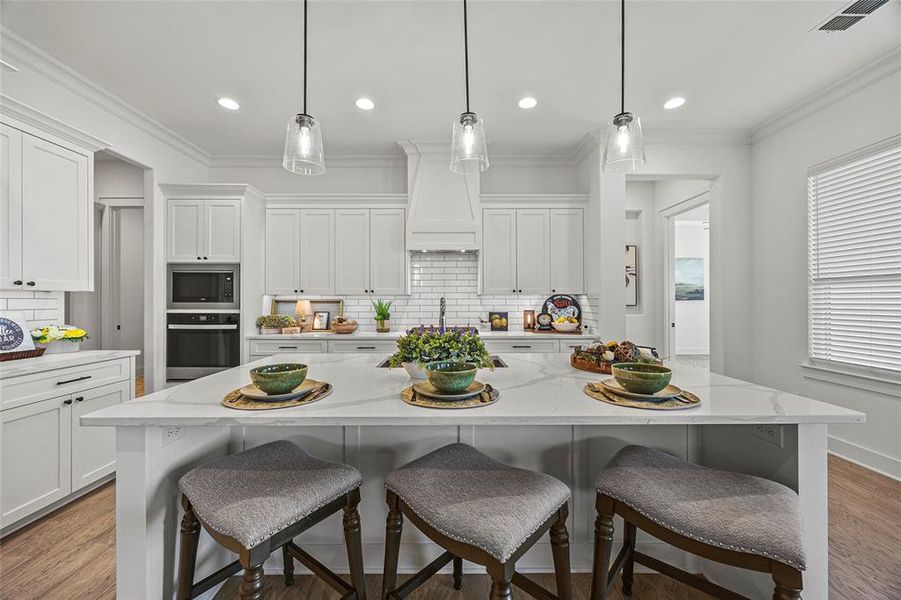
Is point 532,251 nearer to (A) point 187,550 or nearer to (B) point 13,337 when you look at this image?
(A) point 187,550

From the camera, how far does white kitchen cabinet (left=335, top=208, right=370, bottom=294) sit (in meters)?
4.16

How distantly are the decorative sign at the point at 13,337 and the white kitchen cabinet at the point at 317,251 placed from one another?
208cm

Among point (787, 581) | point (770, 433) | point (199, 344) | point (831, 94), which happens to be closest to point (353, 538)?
point (787, 581)

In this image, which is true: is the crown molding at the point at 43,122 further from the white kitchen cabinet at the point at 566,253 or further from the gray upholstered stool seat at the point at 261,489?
the white kitchen cabinet at the point at 566,253

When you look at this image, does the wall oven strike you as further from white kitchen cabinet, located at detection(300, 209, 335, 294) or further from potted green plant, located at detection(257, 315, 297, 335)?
white kitchen cabinet, located at detection(300, 209, 335, 294)

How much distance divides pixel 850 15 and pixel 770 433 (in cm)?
255

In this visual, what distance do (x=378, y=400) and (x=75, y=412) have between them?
231cm

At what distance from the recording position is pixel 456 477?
50.1 inches

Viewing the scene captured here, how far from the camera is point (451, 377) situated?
133cm

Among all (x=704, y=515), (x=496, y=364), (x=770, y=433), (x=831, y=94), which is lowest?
(x=704, y=515)

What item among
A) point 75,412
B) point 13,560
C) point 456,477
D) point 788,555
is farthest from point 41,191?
point 788,555

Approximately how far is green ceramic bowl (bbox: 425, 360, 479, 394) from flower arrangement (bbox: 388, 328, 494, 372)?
96mm

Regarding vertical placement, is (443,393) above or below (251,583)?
above

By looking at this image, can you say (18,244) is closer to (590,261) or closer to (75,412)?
(75,412)
